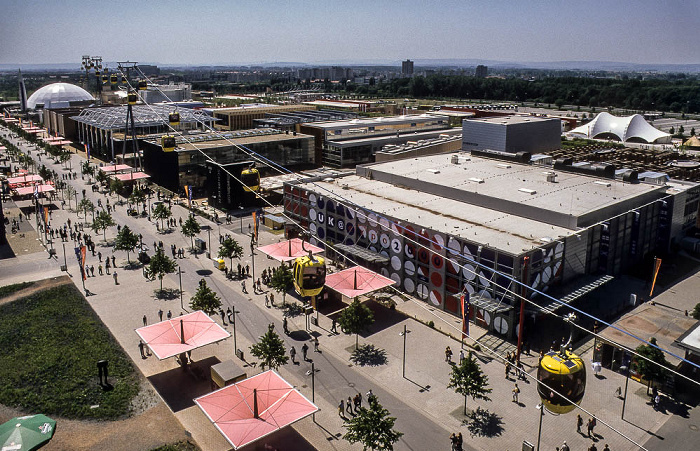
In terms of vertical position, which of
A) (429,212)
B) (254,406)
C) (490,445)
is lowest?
(490,445)

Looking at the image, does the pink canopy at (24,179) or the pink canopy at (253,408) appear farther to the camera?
the pink canopy at (24,179)

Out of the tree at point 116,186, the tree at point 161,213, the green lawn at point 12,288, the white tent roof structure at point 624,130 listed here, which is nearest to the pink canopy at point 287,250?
the green lawn at point 12,288

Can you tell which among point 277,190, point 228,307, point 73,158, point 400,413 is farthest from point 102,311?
point 73,158

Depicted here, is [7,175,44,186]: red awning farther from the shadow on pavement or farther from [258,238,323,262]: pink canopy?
the shadow on pavement

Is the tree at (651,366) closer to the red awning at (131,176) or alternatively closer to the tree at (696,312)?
the tree at (696,312)

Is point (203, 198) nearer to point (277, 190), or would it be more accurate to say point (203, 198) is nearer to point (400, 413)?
point (277, 190)

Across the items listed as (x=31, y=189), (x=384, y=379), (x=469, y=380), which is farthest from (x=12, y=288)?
(x=469, y=380)

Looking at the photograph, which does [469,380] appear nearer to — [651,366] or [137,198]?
[651,366]
